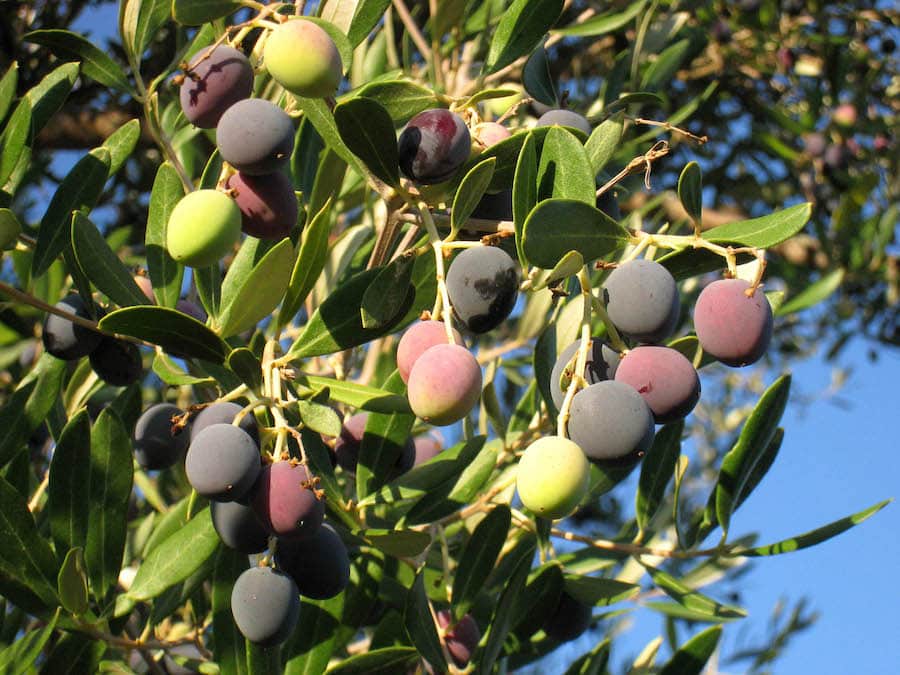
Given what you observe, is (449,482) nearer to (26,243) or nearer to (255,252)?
(255,252)

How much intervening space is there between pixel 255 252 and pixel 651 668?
106 cm

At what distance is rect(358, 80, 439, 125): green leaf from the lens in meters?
1.37

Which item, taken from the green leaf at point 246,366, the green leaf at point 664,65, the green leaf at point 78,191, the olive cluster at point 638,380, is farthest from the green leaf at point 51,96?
the green leaf at point 664,65

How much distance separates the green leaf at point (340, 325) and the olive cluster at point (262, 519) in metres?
0.13

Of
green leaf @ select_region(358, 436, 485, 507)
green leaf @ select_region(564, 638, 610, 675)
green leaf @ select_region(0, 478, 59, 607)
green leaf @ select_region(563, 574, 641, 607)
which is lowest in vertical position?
green leaf @ select_region(564, 638, 610, 675)

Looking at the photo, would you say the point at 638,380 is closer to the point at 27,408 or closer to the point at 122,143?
the point at 122,143

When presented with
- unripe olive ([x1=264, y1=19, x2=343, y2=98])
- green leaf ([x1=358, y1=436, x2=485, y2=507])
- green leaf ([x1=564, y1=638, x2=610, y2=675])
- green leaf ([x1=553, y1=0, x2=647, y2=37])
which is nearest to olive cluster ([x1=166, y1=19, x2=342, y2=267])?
unripe olive ([x1=264, y1=19, x2=343, y2=98])

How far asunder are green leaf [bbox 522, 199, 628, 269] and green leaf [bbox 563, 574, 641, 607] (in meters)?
0.70

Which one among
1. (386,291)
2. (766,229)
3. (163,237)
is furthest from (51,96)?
(766,229)

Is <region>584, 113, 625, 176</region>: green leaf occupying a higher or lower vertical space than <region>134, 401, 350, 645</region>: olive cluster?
higher

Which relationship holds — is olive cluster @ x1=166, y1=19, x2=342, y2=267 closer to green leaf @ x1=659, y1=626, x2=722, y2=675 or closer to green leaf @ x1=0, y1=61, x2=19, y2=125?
green leaf @ x1=0, y1=61, x2=19, y2=125

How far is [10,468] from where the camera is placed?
68.2 inches

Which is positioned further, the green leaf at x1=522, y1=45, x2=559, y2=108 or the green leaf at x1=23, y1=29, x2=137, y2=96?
the green leaf at x1=522, y1=45, x2=559, y2=108

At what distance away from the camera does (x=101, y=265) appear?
1.42 m
